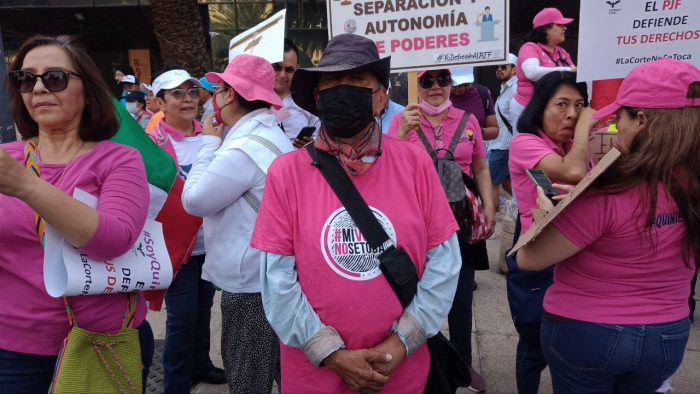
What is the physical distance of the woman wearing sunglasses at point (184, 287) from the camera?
3.27 metres

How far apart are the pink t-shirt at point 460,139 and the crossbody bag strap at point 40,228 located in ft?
6.20

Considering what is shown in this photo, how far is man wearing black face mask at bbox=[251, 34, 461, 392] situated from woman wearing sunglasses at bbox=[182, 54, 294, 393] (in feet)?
1.70

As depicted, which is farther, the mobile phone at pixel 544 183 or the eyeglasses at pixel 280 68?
the eyeglasses at pixel 280 68

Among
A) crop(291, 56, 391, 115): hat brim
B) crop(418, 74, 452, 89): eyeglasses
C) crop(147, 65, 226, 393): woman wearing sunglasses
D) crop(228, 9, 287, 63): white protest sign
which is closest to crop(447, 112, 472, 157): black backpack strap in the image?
crop(418, 74, 452, 89): eyeglasses

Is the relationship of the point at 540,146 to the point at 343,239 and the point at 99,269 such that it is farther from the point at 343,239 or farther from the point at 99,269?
the point at 99,269

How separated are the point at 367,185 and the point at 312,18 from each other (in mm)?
12798

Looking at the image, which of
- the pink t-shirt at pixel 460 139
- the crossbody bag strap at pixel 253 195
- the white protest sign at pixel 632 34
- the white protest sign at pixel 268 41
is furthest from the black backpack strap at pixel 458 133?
the crossbody bag strap at pixel 253 195

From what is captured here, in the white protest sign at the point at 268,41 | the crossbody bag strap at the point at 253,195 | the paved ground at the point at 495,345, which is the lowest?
the paved ground at the point at 495,345

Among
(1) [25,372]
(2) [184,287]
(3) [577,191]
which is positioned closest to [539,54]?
(3) [577,191]

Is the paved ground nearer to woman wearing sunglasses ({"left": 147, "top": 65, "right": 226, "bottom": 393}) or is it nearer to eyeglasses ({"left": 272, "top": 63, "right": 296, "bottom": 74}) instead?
woman wearing sunglasses ({"left": 147, "top": 65, "right": 226, "bottom": 393})

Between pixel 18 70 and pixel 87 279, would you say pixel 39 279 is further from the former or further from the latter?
pixel 18 70

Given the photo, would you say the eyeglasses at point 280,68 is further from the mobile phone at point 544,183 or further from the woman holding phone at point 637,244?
the woman holding phone at point 637,244

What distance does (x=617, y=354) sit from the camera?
6.52ft

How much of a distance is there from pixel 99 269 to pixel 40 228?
0.25 m
